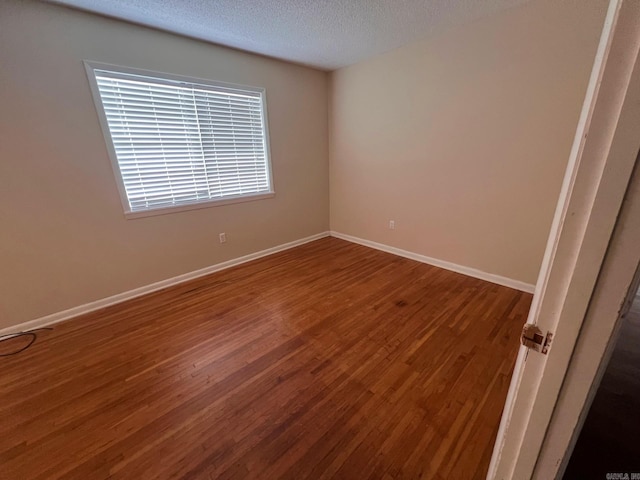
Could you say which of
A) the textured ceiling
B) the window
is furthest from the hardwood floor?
the textured ceiling

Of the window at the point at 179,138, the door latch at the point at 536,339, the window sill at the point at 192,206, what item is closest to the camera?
the door latch at the point at 536,339

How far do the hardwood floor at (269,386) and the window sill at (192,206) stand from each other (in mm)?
870

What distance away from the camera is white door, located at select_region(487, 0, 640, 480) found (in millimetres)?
391

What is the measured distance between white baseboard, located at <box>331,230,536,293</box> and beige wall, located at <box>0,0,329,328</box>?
7.10 feet

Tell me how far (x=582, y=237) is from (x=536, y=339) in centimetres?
23

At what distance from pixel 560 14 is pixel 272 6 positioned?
223cm

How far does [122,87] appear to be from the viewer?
7.57 ft

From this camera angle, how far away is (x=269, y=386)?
→ 5.31ft

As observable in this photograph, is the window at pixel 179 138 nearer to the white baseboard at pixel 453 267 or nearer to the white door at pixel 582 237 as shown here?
the white baseboard at pixel 453 267

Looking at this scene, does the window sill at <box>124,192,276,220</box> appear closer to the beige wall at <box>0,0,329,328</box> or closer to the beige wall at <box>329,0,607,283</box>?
the beige wall at <box>0,0,329,328</box>

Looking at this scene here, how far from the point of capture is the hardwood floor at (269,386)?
124cm

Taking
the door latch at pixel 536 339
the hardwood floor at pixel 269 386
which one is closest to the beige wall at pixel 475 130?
the hardwood floor at pixel 269 386

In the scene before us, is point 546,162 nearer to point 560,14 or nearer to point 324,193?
point 560,14

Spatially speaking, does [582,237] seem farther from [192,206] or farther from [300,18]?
[192,206]
